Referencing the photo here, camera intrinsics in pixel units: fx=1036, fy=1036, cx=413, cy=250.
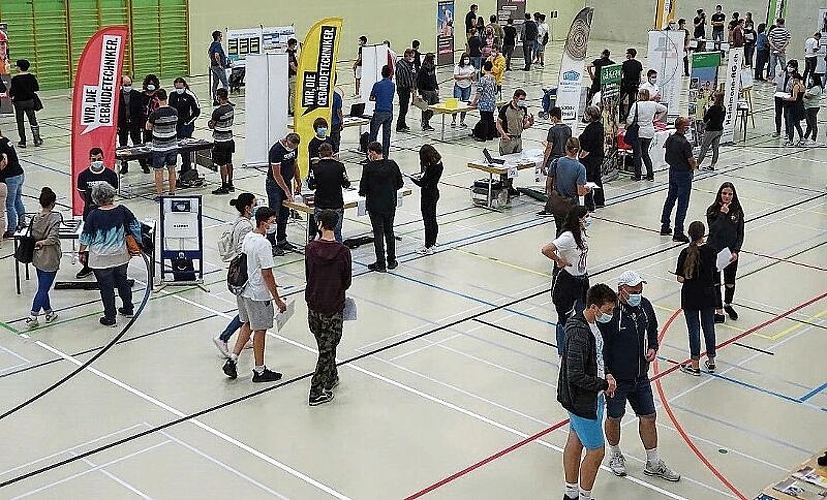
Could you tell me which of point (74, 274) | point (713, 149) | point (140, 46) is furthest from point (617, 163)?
point (140, 46)

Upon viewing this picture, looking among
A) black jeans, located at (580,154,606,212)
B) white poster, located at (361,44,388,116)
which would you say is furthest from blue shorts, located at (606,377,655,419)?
white poster, located at (361,44,388,116)

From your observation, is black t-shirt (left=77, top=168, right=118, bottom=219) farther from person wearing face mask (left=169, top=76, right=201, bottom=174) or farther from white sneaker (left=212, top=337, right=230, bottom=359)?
person wearing face mask (left=169, top=76, right=201, bottom=174)

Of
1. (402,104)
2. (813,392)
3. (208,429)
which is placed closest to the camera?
(208,429)

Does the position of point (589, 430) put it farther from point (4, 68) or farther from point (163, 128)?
point (4, 68)

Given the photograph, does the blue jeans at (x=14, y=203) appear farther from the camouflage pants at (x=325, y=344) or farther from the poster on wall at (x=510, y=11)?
the poster on wall at (x=510, y=11)

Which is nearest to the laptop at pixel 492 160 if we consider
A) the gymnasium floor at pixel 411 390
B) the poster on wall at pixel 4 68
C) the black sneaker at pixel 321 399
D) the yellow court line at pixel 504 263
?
the gymnasium floor at pixel 411 390

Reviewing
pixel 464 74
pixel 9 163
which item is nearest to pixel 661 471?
pixel 9 163

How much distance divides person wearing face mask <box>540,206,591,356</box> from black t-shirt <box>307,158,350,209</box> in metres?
3.78

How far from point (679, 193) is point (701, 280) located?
531 centimetres

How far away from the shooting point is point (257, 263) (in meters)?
9.75

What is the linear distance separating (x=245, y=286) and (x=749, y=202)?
444 inches

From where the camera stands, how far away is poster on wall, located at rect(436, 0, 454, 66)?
32750 millimetres

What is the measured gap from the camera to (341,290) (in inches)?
369

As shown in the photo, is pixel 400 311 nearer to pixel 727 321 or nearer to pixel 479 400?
pixel 479 400
